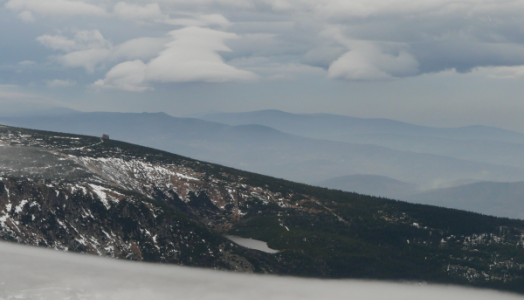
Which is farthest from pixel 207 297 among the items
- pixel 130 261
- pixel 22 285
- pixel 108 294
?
pixel 22 285

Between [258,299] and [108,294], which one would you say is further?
[258,299]

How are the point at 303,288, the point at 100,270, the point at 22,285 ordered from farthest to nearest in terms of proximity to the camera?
the point at 303,288 < the point at 100,270 < the point at 22,285

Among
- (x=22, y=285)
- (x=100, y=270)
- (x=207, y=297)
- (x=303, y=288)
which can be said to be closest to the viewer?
(x=22, y=285)

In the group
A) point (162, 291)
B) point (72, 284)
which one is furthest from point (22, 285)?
point (162, 291)

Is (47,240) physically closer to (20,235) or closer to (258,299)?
(20,235)

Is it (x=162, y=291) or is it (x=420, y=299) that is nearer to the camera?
(x=162, y=291)

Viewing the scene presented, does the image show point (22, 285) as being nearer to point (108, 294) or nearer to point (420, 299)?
point (108, 294)
